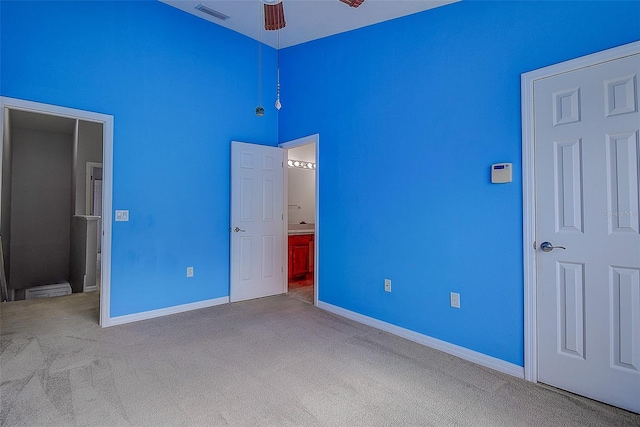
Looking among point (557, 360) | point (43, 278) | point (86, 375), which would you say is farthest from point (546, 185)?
point (43, 278)

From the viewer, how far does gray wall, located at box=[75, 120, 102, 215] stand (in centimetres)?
569

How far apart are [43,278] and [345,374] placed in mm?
6862

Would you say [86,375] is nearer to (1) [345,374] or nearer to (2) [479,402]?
(1) [345,374]

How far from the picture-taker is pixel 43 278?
628 centimetres

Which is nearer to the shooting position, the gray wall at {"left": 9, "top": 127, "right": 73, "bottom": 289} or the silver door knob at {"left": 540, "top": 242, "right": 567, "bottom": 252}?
the silver door knob at {"left": 540, "top": 242, "right": 567, "bottom": 252}

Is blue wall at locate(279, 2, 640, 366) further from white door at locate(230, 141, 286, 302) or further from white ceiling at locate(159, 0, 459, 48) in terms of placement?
white door at locate(230, 141, 286, 302)

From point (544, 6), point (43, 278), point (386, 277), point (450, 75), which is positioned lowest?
point (43, 278)

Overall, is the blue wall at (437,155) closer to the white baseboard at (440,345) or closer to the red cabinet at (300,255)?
the white baseboard at (440,345)

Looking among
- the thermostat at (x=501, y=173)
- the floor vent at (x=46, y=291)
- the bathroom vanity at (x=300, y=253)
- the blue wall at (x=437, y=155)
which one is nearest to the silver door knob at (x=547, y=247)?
the blue wall at (x=437, y=155)

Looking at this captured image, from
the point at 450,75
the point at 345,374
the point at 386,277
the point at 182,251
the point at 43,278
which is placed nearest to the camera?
the point at 345,374

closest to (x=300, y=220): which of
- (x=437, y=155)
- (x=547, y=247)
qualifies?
(x=437, y=155)

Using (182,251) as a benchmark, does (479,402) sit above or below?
below

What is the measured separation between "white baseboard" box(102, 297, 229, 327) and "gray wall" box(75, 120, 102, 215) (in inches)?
144

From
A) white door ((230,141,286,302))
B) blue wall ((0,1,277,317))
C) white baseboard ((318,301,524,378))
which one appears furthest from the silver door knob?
blue wall ((0,1,277,317))
